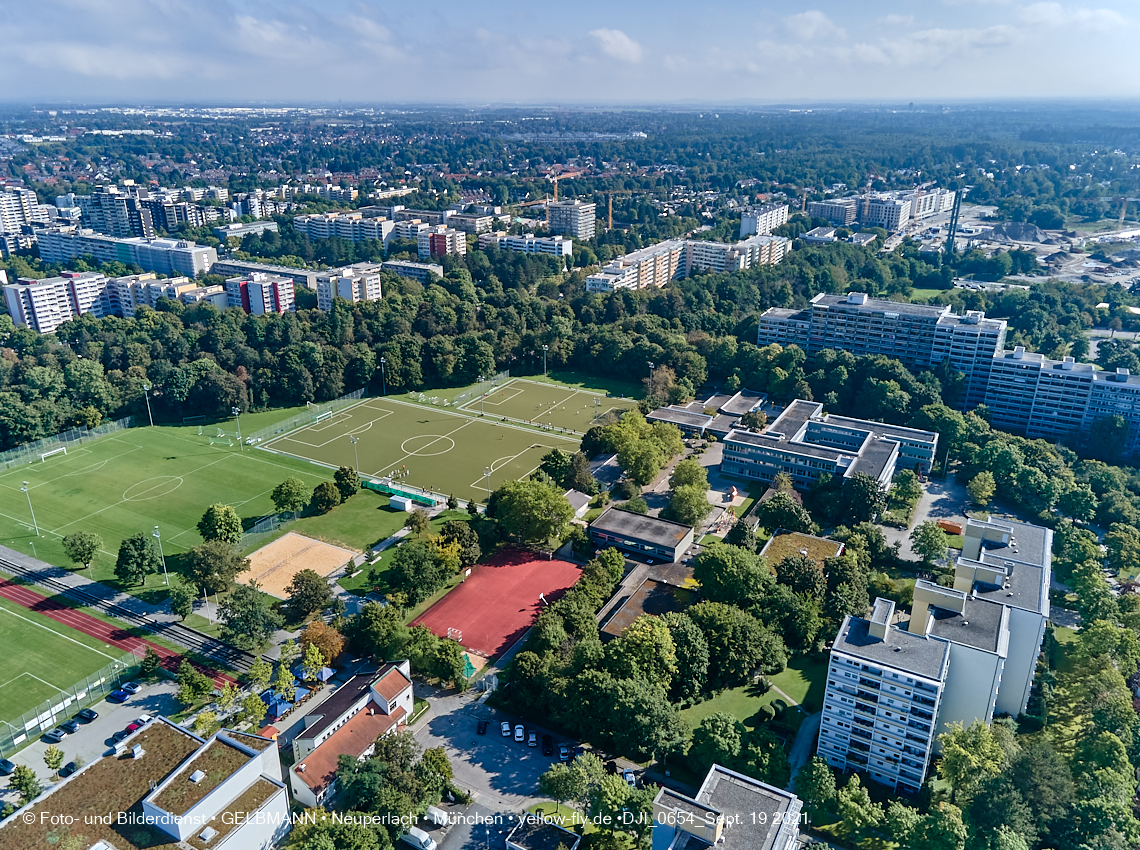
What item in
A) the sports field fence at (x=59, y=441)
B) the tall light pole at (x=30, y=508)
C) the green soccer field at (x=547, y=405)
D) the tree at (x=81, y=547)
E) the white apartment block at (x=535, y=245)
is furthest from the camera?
the white apartment block at (x=535, y=245)

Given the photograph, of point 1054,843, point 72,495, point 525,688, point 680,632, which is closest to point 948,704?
point 1054,843

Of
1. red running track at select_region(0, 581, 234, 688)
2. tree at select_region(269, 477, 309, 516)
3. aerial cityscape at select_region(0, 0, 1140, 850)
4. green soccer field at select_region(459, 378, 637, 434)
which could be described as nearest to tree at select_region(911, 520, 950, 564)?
aerial cityscape at select_region(0, 0, 1140, 850)

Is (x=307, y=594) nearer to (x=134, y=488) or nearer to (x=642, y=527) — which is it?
(x=642, y=527)

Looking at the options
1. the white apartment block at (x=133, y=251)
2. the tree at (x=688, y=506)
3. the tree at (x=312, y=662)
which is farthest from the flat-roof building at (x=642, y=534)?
the white apartment block at (x=133, y=251)

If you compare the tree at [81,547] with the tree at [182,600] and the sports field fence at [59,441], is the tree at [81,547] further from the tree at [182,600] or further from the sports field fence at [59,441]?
the sports field fence at [59,441]

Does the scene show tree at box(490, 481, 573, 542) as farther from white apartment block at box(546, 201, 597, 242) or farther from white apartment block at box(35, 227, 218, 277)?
white apartment block at box(546, 201, 597, 242)

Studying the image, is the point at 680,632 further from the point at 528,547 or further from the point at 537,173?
the point at 537,173

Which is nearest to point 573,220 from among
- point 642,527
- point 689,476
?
point 689,476
